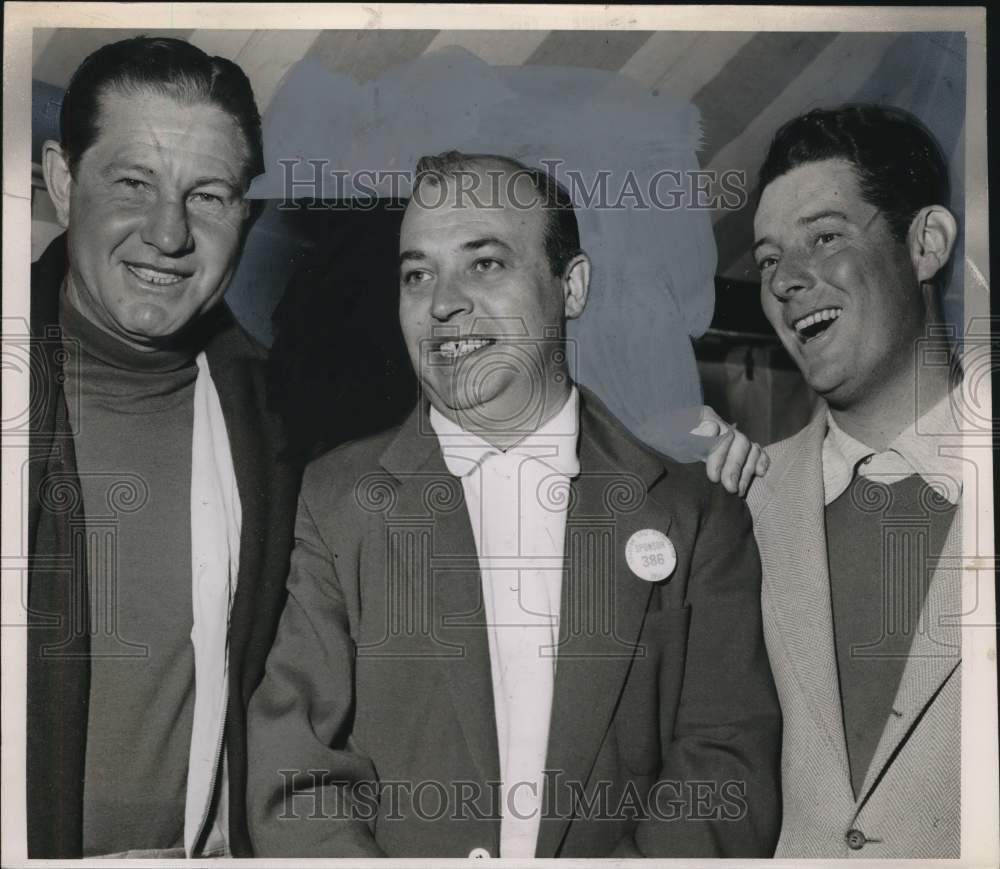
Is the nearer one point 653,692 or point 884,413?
point 653,692

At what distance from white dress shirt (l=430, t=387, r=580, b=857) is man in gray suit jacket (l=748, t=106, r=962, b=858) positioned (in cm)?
49

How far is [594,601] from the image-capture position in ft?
8.94

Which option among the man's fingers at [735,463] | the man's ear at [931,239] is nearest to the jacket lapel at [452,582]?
the man's fingers at [735,463]

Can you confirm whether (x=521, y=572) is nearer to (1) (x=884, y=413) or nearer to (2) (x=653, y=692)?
(2) (x=653, y=692)

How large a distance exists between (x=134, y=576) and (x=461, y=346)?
92 cm

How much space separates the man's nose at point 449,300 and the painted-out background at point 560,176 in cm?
11

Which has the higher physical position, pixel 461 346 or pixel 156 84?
pixel 156 84

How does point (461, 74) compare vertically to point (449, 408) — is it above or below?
above

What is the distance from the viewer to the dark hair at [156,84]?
9.07ft

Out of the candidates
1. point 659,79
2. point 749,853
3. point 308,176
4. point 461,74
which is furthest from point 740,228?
point 749,853

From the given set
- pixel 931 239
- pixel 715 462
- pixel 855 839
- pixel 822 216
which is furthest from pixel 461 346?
pixel 855 839

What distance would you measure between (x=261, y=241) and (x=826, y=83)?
1404mm

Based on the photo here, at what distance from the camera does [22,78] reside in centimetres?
280

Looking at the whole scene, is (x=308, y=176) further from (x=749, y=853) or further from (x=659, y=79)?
(x=749, y=853)
